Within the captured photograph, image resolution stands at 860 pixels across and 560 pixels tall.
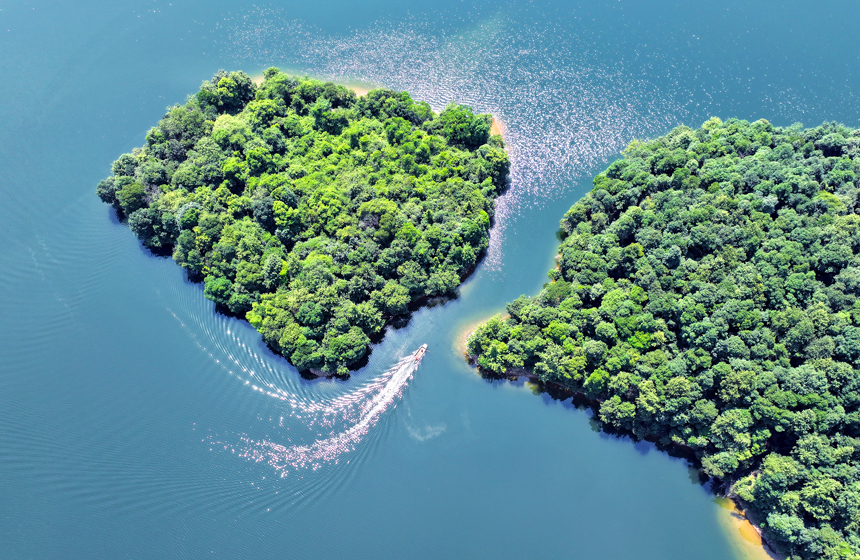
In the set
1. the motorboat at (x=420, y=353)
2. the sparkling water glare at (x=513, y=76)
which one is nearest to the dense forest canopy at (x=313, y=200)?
the motorboat at (x=420, y=353)

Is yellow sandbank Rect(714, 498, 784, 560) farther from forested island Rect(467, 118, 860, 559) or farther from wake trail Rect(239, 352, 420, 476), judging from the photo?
wake trail Rect(239, 352, 420, 476)

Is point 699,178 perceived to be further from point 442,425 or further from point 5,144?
point 5,144

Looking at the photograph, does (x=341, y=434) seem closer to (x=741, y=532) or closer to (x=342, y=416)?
(x=342, y=416)

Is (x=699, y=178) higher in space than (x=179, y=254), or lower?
higher

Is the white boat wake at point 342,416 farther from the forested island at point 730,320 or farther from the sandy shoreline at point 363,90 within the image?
the sandy shoreline at point 363,90

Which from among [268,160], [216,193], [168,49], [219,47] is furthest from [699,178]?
[168,49]
